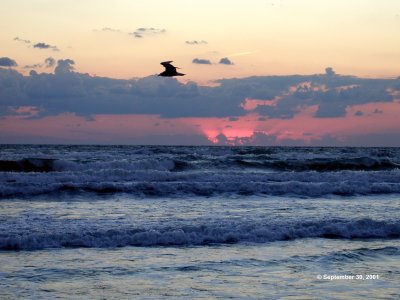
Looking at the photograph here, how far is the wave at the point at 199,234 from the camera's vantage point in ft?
37.7

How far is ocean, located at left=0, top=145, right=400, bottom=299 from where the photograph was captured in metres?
8.62

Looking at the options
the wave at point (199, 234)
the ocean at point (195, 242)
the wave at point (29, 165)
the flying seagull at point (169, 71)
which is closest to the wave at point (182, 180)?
the wave at point (29, 165)

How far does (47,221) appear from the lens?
14.1 meters

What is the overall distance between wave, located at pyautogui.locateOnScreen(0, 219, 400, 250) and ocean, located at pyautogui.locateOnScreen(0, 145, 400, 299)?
0.02 meters

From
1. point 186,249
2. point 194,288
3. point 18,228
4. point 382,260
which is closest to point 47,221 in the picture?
point 18,228

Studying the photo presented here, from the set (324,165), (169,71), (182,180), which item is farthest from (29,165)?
(169,71)

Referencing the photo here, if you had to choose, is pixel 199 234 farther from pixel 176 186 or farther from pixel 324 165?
pixel 324 165

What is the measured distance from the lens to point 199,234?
486 inches

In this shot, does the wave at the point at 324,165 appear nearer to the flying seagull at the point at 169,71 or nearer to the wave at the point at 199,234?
the flying seagull at the point at 169,71

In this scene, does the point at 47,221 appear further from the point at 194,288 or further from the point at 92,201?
the point at 194,288

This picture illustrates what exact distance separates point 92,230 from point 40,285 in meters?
4.04

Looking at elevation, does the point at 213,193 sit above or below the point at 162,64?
below

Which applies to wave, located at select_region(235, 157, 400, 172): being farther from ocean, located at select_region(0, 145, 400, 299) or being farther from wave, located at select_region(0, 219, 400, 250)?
wave, located at select_region(0, 219, 400, 250)

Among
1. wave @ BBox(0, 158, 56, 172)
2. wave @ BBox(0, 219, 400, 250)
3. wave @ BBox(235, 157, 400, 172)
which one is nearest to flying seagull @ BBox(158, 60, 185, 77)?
wave @ BBox(0, 219, 400, 250)
